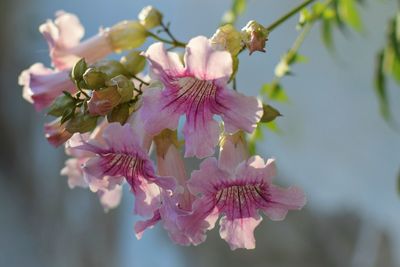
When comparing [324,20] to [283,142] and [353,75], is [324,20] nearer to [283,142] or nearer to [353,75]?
[353,75]

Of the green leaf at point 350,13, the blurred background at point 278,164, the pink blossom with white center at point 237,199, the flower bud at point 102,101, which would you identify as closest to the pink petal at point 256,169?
the pink blossom with white center at point 237,199

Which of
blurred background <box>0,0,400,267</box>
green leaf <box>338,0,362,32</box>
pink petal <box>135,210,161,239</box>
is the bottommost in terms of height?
blurred background <box>0,0,400,267</box>

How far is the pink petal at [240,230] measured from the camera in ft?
1.52

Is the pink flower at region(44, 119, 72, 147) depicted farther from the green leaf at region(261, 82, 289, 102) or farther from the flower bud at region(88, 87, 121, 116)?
the green leaf at region(261, 82, 289, 102)

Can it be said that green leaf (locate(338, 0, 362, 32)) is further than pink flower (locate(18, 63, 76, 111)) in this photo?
Yes

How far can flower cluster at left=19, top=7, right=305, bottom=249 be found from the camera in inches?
16.0

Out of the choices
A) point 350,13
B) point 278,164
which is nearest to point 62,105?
point 350,13

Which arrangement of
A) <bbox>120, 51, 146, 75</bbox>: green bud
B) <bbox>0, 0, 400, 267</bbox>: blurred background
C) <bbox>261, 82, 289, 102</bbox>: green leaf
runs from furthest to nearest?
<bbox>0, 0, 400, 267</bbox>: blurred background → <bbox>261, 82, 289, 102</bbox>: green leaf → <bbox>120, 51, 146, 75</bbox>: green bud

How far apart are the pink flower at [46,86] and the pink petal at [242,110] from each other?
0.55 ft

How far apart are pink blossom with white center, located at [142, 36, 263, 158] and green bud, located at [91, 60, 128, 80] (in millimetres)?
58

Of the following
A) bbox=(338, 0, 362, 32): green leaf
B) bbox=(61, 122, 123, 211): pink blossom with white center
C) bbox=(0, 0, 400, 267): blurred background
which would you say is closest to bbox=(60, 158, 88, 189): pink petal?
bbox=(61, 122, 123, 211): pink blossom with white center

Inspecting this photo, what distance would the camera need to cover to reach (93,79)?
43 centimetres

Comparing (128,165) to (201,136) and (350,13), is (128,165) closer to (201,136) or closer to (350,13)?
(201,136)

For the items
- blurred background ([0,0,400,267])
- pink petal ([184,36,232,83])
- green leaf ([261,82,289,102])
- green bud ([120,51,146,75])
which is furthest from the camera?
blurred background ([0,0,400,267])
